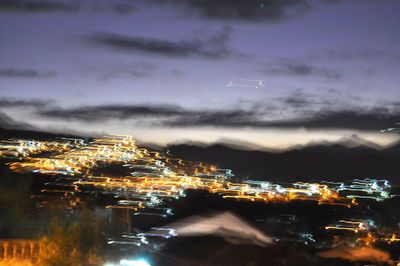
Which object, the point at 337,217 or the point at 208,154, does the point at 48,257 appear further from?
the point at 208,154

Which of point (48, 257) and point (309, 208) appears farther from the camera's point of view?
point (309, 208)

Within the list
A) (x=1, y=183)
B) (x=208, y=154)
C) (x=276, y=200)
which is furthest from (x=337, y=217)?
(x=208, y=154)

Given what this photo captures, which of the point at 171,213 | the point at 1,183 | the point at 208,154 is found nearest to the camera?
the point at 171,213

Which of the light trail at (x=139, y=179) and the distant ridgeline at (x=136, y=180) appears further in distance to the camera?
the light trail at (x=139, y=179)

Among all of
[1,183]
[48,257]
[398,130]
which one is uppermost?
[398,130]

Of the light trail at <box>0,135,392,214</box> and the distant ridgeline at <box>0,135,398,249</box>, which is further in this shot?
the light trail at <box>0,135,392,214</box>

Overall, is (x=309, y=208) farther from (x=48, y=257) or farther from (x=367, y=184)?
(x=48, y=257)

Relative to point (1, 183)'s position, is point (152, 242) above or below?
below

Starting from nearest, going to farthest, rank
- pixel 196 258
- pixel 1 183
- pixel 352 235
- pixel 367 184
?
pixel 196 258, pixel 352 235, pixel 1 183, pixel 367 184

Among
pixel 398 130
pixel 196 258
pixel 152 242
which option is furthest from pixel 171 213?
pixel 398 130
